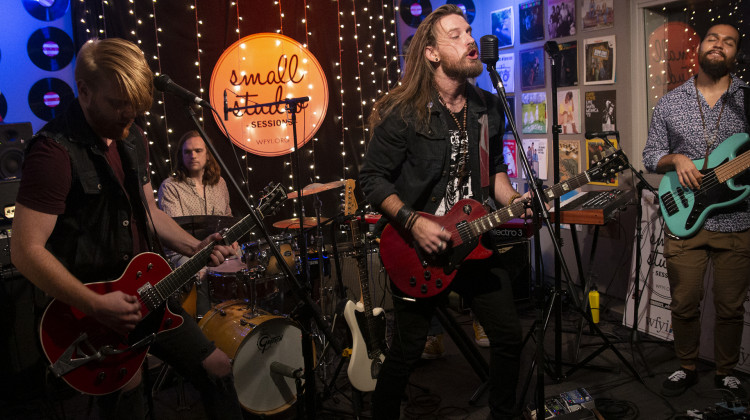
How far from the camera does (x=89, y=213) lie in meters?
2.43

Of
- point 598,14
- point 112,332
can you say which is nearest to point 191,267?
point 112,332

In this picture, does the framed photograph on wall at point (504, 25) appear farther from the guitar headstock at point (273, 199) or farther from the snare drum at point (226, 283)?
the guitar headstock at point (273, 199)

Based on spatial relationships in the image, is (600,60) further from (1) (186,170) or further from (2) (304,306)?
(2) (304,306)

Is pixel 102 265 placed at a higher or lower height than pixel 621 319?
higher

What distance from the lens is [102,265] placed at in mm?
2467

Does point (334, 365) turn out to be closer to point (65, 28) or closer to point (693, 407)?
point (693, 407)

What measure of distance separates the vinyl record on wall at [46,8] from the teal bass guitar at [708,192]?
5592 millimetres

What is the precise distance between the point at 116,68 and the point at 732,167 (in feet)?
11.3

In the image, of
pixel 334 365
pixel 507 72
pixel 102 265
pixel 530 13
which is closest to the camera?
pixel 102 265

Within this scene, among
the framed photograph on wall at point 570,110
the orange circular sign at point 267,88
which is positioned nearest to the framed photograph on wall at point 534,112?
the framed photograph on wall at point 570,110

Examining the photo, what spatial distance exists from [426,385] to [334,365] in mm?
932

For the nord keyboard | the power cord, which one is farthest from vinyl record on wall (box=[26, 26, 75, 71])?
the power cord

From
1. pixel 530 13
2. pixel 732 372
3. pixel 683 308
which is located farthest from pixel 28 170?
pixel 530 13

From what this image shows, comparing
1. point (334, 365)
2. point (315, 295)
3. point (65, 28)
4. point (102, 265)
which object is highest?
point (65, 28)
